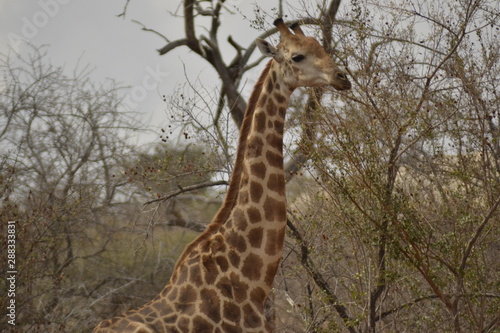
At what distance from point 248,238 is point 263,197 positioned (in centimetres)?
36

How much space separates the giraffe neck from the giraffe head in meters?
0.13

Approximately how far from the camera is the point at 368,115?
808cm

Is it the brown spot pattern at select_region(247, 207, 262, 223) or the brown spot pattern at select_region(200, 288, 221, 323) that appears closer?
the brown spot pattern at select_region(200, 288, 221, 323)

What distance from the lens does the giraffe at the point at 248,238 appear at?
17.7 ft

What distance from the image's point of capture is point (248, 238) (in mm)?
5656

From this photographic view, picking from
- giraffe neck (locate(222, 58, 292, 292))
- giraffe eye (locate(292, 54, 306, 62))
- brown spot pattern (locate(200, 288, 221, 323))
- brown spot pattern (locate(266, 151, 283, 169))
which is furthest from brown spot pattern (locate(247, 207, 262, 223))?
giraffe eye (locate(292, 54, 306, 62))

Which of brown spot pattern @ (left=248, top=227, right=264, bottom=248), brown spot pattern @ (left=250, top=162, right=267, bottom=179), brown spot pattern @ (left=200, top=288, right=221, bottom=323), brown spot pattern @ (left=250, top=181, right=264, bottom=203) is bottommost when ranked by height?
brown spot pattern @ (left=200, top=288, right=221, bottom=323)

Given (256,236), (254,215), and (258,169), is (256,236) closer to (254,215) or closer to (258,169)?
(254,215)

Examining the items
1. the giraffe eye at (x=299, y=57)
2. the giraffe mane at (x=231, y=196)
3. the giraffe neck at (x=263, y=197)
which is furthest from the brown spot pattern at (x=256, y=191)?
the giraffe eye at (x=299, y=57)

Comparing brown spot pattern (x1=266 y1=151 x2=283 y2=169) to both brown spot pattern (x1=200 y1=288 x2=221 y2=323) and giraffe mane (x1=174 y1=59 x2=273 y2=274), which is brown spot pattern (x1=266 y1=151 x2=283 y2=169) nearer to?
giraffe mane (x1=174 y1=59 x2=273 y2=274)

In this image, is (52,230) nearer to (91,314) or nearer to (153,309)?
(91,314)

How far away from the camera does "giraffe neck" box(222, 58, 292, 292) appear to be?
18.4ft

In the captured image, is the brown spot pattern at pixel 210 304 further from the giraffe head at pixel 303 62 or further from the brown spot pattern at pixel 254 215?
the giraffe head at pixel 303 62

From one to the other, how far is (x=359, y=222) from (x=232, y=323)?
9.46 feet
